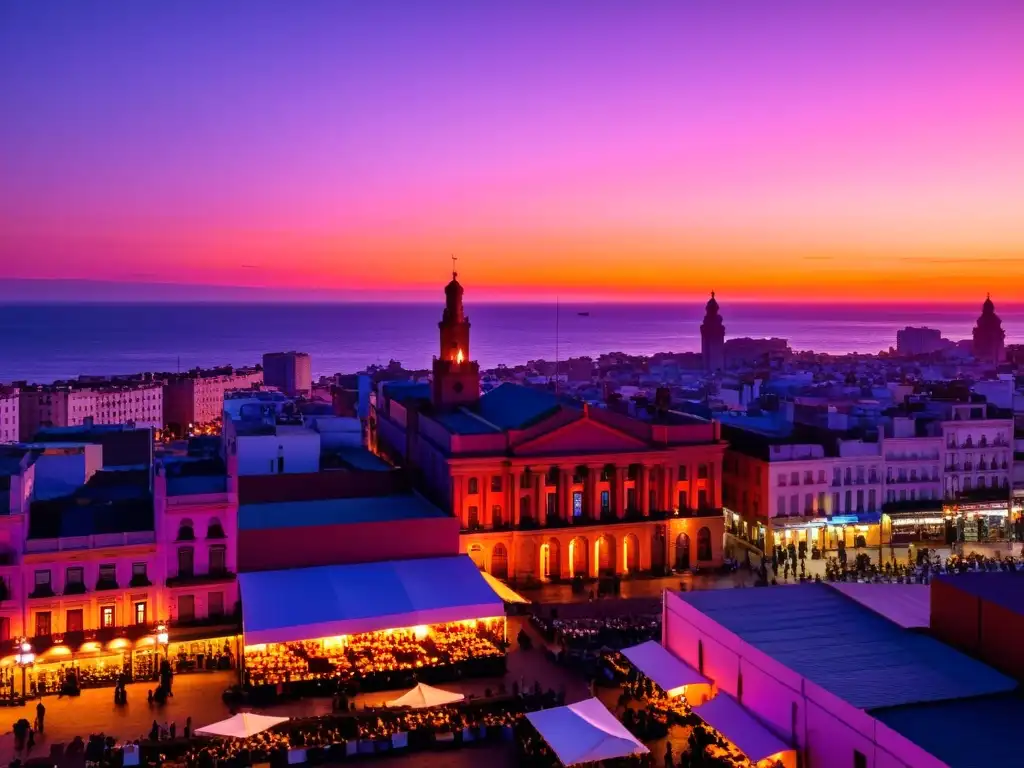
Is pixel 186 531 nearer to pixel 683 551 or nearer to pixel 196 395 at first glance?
pixel 683 551

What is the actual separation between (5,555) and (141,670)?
535 centimetres

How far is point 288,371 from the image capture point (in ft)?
390

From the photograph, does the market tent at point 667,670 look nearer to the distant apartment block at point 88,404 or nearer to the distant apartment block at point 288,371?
the distant apartment block at point 88,404

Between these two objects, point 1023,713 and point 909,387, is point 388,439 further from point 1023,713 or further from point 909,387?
point 1023,713

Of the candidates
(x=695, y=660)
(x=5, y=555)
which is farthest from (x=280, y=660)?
(x=695, y=660)

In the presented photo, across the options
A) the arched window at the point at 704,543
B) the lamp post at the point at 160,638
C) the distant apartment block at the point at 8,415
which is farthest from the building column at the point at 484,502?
the distant apartment block at the point at 8,415

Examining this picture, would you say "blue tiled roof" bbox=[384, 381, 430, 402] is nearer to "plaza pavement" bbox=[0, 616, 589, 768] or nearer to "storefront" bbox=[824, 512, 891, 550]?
"storefront" bbox=[824, 512, 891, 550]

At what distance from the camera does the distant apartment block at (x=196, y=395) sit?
337 ft

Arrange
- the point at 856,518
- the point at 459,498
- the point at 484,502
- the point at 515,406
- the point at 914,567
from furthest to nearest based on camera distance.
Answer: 1. the point at 515,406
2. the point at 856,518
3. the point at 484,502
4. the point at 459,498
5. the point at 914,567

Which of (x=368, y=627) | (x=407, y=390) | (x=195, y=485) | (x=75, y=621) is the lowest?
(x=368, y=627)

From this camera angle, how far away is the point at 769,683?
25266mm

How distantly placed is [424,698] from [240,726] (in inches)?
191

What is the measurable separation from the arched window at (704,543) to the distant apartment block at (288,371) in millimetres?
76523

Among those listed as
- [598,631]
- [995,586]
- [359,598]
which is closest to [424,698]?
[359,598]
